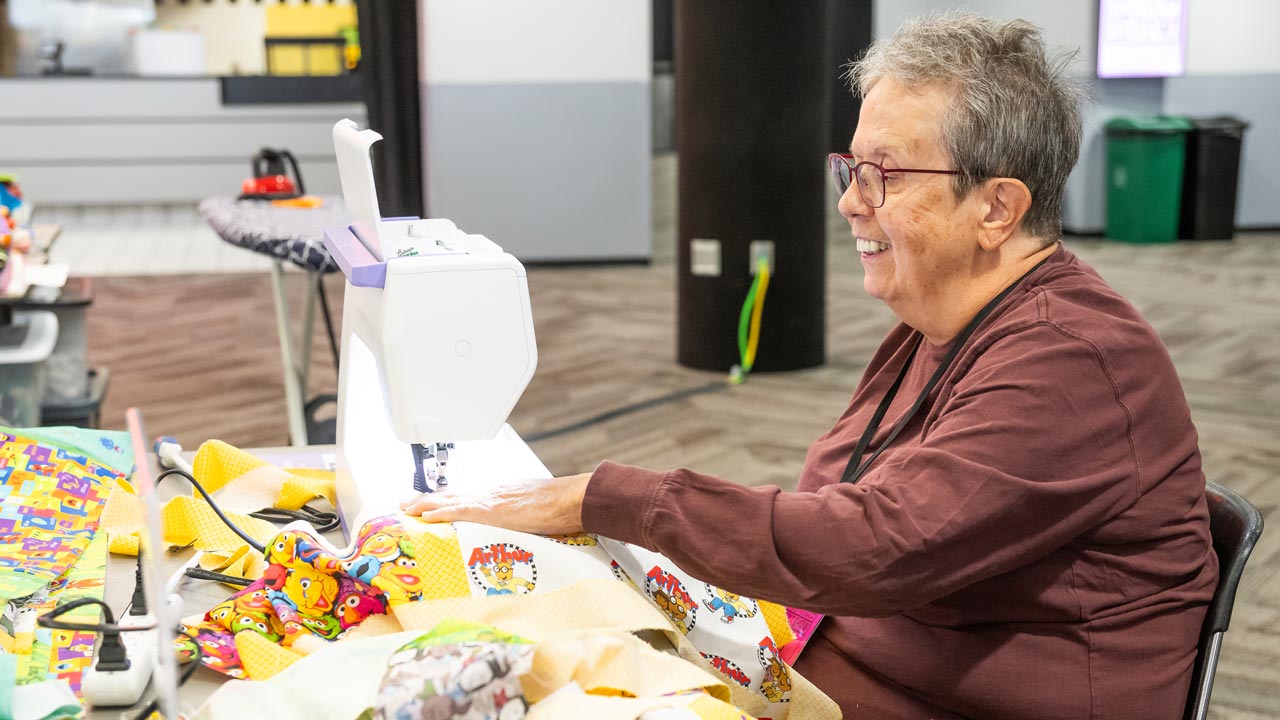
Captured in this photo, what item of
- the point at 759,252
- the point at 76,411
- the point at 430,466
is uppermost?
the point at 430,466

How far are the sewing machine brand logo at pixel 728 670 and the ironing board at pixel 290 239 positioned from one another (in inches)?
55.8

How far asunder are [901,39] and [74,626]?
0.99 metres

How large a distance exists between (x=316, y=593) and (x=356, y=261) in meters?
0.35

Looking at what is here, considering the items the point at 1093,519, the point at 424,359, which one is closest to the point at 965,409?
the point at 1093,519

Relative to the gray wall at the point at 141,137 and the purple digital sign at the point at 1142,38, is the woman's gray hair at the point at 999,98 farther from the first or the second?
the gray wall at the point at 141,137

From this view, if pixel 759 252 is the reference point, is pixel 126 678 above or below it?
above

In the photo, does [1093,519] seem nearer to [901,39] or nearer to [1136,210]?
[901,39]

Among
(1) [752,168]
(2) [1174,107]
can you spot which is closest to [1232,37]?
(2) [1174,107]

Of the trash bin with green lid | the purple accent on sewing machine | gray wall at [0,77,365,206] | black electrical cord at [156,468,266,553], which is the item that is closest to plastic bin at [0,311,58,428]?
black electrical cord at [156,468,266,553]

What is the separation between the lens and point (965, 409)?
123 centimetres

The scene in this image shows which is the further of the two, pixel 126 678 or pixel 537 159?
pixel 537 159

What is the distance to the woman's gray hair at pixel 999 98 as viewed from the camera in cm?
133

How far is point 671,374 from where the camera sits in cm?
515

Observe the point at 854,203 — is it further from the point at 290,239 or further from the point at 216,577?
the point at 290,239
